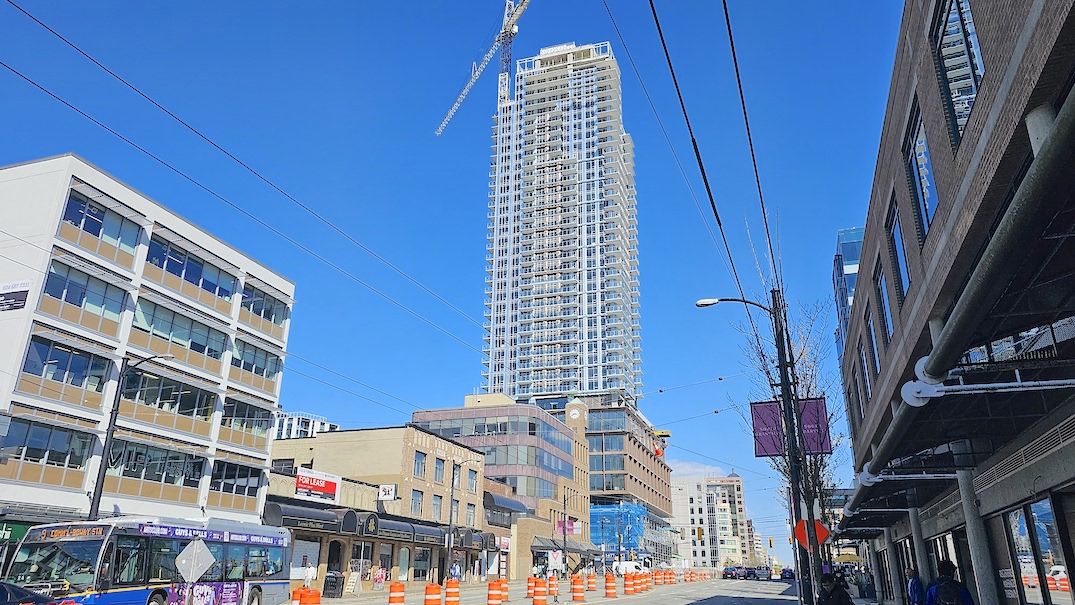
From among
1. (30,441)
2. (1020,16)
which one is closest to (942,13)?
(1020,16)

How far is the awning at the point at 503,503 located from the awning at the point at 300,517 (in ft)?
84.0

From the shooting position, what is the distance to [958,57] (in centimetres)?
998

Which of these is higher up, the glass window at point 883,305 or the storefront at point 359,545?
the glass window at point 883,305

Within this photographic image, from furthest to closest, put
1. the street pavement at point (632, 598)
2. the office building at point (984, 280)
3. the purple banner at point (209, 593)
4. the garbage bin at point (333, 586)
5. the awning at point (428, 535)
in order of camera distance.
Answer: the awning at point (428, 535), the garbage bin at point (333, 586), the street pavement at point (632, 598), the purple banner at point (209, 593), the office building at point (984, 280)

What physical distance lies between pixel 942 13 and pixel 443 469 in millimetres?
52735

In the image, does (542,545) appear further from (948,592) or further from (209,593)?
(948,592)

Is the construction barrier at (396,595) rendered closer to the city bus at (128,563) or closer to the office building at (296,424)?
the city bus at (128,563)

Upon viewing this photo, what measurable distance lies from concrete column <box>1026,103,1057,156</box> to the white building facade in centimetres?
14640

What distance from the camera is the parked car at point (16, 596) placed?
13.7 metres

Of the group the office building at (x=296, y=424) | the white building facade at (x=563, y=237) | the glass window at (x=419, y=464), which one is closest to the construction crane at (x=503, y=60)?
the white building facade at (x=563, y=237)

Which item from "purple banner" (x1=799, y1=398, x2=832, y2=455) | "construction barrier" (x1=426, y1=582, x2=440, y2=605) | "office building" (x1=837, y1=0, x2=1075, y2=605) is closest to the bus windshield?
"construction barrier" (x1=426, y1=582, x2=440, y2=605)

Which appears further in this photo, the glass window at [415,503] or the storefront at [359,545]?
the glass window at [415,503]

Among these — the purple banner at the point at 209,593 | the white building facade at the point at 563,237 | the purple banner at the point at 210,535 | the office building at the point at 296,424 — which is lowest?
the purple banner at the point at 209,593

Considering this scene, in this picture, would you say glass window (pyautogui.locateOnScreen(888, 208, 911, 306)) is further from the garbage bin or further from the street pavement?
the garbage bin
